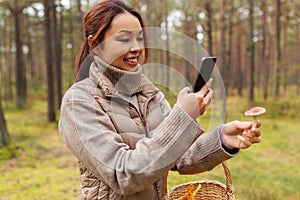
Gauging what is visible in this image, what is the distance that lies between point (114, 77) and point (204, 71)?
446 mm

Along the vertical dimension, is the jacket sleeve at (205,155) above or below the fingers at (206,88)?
below

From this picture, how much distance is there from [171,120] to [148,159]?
17 cm

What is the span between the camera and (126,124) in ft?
4.87

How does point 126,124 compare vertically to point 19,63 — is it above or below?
above

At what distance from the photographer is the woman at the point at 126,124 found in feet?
4.26

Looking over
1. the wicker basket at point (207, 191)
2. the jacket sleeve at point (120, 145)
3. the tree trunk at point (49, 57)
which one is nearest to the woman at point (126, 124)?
the jacket sleeve at point (120, 145)

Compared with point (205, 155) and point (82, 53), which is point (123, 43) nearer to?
point (82, 53)

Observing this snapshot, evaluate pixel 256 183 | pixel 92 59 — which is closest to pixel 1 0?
pixel 256 183

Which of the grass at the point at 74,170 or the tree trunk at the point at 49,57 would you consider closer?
the grass at the point at 74,170

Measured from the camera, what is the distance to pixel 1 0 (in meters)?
16.5

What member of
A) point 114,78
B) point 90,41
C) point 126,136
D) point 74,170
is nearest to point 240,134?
point 126,136

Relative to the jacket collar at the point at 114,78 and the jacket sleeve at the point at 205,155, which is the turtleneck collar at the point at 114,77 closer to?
the jacket collar at the point at 114,78

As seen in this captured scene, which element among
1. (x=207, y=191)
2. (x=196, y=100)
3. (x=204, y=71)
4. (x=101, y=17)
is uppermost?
(x=101, y=17)

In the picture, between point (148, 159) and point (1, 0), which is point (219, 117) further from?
point (1, 0)
